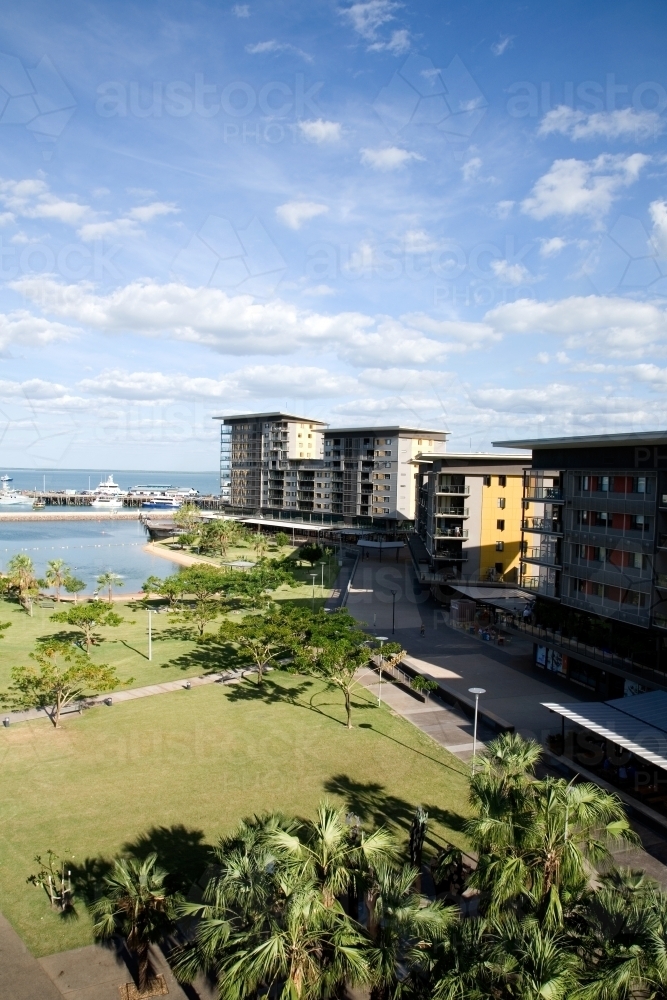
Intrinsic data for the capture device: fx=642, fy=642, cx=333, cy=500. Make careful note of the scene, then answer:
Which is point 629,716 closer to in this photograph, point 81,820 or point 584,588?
point 584,588

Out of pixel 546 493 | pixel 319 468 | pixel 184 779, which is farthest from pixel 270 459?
pixel 184 779

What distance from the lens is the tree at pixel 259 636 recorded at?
94.6 ft

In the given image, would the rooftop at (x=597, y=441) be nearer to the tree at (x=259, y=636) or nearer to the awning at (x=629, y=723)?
the awning at (x=629, y=723)

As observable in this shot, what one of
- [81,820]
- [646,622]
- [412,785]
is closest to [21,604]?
[81,820]

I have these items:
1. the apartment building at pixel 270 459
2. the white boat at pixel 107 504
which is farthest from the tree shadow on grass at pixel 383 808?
the white boat at pixel 107 504

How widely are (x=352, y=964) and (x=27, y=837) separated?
34.4 ft

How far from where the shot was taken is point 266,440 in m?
102

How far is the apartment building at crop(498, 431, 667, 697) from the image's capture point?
25.3 meters

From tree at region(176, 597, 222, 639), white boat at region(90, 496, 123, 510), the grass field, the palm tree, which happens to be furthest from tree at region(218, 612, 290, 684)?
white boat at region(90, 496, 123, 510)

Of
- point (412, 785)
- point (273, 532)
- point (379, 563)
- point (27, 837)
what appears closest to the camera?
point (27, 837)

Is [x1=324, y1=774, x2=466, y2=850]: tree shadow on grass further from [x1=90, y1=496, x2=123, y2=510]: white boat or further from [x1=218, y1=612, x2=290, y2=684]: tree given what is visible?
[x1=90, y1=496, x2=123, y2=510]: white boat

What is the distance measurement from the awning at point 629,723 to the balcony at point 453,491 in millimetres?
27484

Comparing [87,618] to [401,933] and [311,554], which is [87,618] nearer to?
[401,933]

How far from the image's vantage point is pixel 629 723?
19344 millimetres
